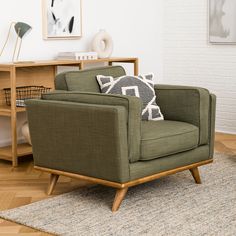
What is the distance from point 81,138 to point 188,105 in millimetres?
880

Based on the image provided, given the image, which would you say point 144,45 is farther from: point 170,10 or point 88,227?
point 88,227

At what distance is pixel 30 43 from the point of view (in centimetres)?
537

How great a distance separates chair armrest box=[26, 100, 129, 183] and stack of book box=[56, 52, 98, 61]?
153 cm

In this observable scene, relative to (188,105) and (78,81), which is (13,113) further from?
(188,105)

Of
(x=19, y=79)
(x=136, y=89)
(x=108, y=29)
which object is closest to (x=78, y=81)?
(x=136, y=89)

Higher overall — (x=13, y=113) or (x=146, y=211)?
(x=13, y=113)

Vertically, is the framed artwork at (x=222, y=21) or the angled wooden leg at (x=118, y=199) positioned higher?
the framed artwork at (x=222, y=21)

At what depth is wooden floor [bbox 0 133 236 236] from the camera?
3395 millimetres

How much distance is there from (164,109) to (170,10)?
253 centimetres

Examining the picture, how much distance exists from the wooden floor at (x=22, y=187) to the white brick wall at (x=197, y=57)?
220cm

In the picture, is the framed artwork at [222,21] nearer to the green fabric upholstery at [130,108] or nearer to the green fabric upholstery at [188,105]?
the green fabric upholstery at [188,105]

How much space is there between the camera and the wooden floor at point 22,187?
3.39m

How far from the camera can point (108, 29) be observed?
6.16 meters

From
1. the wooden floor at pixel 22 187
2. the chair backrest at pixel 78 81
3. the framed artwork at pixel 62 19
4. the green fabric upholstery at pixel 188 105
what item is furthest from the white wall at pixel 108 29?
the green fabric upholstery at pixel 188 105
